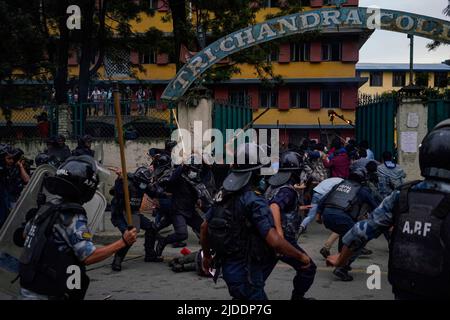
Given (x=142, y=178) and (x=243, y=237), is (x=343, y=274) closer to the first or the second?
(x=142, y=178)

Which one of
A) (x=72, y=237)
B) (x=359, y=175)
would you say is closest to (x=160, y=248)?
(x=359, y=175)

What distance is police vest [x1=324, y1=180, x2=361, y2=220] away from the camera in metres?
7.24

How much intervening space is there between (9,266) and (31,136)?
10897 millimetres

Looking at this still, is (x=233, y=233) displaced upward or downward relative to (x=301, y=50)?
downward

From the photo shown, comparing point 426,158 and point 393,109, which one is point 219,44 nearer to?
point 393,109

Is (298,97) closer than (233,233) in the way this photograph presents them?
No

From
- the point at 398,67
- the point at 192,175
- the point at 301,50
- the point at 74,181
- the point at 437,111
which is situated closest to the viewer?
the point at 74,181

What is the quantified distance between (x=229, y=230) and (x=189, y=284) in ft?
10.1

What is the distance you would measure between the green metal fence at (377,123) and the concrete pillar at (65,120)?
7.96 meters

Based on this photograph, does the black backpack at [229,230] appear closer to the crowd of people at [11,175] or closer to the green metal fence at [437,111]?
the crowd of people at [11,175]

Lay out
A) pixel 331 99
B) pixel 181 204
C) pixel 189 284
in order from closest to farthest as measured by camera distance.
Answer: pixel 189 284 → pixel 181 204 → pixel 331 99

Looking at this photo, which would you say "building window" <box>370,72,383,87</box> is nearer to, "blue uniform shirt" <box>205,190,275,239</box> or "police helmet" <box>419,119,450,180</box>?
"blue uniform shirt" <box>205,190,275,239</box>

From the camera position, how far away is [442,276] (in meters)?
3.06

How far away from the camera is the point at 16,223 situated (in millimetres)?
4414
